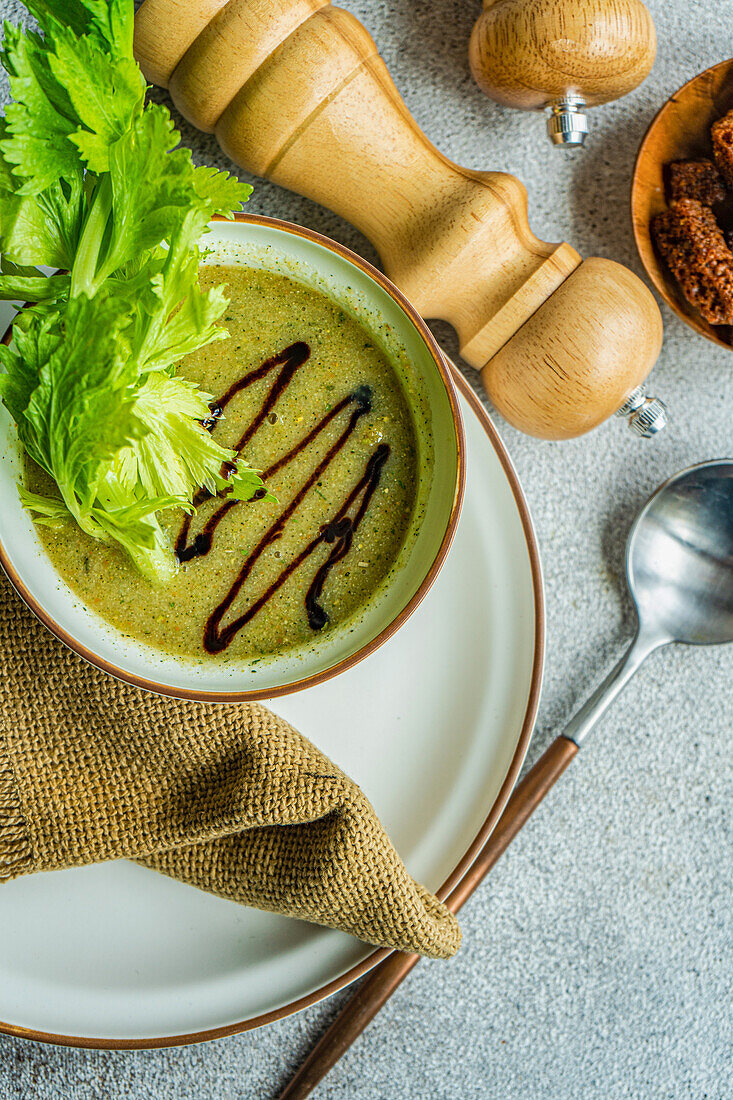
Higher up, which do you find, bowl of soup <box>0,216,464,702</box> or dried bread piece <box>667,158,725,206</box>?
dried bread piece <box>667,158,725,206</box>

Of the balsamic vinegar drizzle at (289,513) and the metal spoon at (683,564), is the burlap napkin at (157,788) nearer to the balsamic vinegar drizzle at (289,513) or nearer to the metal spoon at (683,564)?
the balsamic vinegar drizzle at (289,513)

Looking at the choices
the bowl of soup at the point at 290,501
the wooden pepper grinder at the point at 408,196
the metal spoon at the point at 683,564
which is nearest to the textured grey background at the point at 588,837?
the metal spoon at the point at 683,564

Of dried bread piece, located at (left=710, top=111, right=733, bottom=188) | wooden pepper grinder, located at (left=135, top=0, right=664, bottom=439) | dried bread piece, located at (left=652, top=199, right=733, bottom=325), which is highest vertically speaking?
dried bread piece, located at (left=710, top=111, right=733, bottom=188)

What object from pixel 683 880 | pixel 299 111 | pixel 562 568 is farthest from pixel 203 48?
pixel 683 880

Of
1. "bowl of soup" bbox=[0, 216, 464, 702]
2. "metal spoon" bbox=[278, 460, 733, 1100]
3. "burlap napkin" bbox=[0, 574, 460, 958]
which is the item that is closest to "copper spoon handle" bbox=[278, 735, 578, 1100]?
"metal spoon" bbox=[278, 460, 733, 1100]

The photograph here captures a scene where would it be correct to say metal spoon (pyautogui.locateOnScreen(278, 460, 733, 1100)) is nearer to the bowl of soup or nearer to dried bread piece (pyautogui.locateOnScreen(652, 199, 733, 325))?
dried bread piece (pyautogui.locateOnScreen(652, 199, 733, 325))

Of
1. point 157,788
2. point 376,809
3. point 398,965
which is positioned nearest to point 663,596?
point 376,809

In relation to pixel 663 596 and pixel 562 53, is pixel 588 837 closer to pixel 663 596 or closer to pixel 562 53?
pixel 663 596
